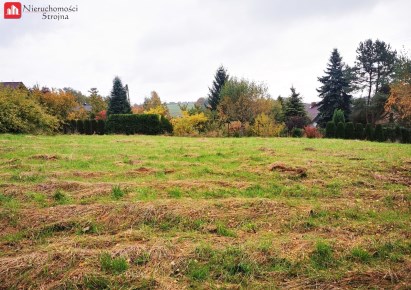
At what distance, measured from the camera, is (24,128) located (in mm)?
15688

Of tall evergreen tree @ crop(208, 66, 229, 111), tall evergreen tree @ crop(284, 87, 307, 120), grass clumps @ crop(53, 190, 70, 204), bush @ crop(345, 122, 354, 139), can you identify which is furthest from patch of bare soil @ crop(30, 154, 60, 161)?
tall evergreen tree @ crop(208, 66, 229, 111)

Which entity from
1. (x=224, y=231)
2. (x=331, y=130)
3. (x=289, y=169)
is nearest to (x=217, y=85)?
(x=331, y=130)

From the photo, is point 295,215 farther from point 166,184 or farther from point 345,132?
point 345,132

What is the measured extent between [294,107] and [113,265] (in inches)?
1260

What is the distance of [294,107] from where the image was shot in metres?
32.2

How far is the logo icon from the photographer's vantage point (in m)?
10.7

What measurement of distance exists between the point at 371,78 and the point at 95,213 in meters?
41.8

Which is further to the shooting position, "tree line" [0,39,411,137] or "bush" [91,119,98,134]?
"bush" [91,119,98,134]

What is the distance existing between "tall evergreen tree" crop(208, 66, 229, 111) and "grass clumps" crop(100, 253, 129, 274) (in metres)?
36.6

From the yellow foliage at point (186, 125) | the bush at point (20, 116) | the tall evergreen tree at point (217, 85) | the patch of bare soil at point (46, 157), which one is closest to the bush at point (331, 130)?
the yellow foliage at point (186, 125)

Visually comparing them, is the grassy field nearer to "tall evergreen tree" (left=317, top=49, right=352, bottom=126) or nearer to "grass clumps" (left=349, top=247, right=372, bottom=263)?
"grass clumps" (left=349, top=247, right=372, bottom=263)

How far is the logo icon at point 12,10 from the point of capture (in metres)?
10.7

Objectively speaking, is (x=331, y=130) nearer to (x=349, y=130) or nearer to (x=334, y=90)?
(x=349, y=130)

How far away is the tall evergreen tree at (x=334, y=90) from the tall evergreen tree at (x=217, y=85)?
42.7 ft
